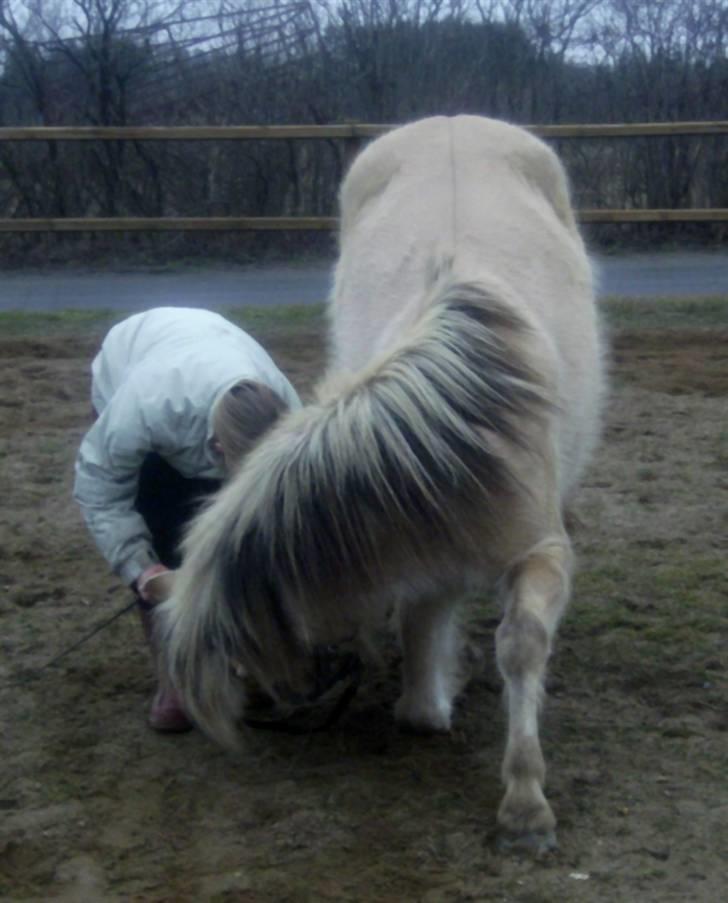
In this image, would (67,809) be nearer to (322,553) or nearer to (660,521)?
(322,553)

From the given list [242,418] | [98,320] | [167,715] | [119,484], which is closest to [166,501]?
[119,484]

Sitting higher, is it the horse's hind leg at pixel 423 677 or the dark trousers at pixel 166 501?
the dark trousers at pixel 166 501

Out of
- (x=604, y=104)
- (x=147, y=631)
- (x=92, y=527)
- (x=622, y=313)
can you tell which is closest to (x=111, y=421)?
(x=92, y=527)

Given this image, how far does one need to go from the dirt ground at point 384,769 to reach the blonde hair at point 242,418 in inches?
27.3

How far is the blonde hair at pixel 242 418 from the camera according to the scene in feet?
10.2

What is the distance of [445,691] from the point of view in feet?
11.9

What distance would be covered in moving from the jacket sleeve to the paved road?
26.4ft

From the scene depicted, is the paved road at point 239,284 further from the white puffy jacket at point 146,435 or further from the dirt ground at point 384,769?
the white puffy jacket at point 146,435

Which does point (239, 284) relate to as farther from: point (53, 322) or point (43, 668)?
point (43, 668)

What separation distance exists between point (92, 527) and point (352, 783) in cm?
93

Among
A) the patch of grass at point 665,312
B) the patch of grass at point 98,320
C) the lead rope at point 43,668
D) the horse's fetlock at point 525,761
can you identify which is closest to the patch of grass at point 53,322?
the patch of grass at point 98,320

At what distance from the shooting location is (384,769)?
10.9ft

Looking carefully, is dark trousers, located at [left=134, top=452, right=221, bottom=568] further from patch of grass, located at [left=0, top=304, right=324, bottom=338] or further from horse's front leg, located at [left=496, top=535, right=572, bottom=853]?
patch of grass, located at [left=0, top=304, right=324, bottom=338]

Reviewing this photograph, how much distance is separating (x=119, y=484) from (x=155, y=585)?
39cm
